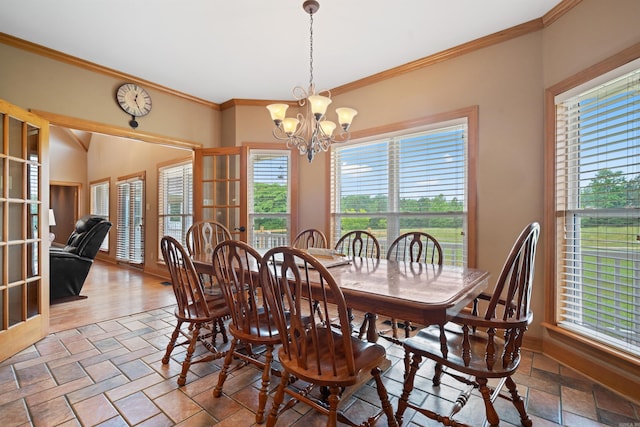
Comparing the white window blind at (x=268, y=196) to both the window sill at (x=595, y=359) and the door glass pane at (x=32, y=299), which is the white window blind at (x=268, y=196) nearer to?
the door glass pane at (x=32, y=299)

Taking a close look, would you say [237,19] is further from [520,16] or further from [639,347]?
[639,347]

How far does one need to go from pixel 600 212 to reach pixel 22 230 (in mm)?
4546

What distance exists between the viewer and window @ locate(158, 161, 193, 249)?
5309mm

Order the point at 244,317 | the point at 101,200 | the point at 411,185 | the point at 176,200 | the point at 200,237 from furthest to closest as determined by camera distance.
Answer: the point at 101,200, the point at 176,200, the point at 200,237, the point at 411,185, the point at 244,317

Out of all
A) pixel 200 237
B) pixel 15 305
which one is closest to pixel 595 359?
pixel 200 237

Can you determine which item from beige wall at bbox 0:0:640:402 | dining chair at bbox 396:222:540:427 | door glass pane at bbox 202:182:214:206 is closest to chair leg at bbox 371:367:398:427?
dining chair at bbox 396:222:540:427

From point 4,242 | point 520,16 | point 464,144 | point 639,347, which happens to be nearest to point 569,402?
point 639,347

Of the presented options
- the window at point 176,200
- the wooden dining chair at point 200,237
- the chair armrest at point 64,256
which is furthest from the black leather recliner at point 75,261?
the wooden dining chair at point 200,237

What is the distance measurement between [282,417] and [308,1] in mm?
2779

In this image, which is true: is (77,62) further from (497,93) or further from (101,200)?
(101,200)

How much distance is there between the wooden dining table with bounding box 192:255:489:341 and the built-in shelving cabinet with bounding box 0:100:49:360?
171cm

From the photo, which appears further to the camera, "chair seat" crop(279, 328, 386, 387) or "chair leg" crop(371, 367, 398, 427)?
"chair leg" crop(371, 367, 398, 427)

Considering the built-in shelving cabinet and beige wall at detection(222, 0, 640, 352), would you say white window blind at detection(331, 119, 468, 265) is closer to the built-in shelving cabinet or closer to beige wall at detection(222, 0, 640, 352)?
beige wall at detection(222, 0, 640, 352)

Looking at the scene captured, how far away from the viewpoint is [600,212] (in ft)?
7.03
